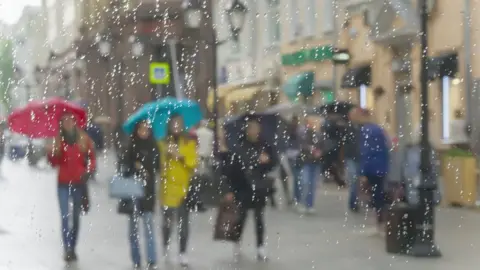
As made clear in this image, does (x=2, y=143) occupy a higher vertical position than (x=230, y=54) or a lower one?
lower

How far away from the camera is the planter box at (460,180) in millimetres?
8586

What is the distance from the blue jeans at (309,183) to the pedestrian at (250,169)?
79.0 inches

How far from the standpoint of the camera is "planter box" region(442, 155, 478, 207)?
28.2 ft

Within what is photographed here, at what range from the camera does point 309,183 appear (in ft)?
25.6

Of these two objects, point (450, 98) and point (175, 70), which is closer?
point (175, 70)

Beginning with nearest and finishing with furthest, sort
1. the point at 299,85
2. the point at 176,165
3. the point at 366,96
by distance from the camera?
1. the point at 176,165
2. the point at 299,85
3. the point at 366,96

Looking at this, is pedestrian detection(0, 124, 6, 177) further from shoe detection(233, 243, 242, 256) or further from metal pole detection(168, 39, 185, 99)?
shoe detection(233, 243, 242, 256)

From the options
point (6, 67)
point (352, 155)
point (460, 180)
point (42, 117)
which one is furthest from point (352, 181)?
point (6, 67)

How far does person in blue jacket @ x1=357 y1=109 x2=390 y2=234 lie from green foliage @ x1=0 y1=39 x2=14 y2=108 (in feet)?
7.51

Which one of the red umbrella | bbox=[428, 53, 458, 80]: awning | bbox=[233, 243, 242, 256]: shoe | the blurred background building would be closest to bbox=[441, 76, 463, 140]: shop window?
bbox=[428, 53, 458, 80]: awning

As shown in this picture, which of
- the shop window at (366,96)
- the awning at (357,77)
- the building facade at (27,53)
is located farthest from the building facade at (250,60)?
the building facade at (27,53)

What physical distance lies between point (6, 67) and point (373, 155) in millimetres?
2502

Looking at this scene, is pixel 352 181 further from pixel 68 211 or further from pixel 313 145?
pixel 68 211

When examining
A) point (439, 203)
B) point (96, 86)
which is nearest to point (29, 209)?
point (96, 86)
